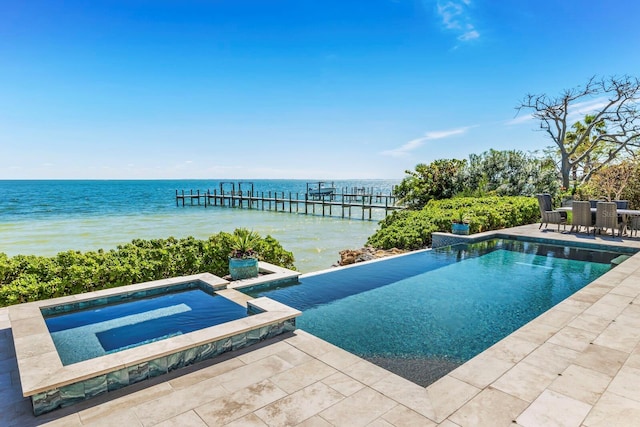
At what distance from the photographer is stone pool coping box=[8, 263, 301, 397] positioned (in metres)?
2.54

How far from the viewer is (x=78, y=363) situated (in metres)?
2.77

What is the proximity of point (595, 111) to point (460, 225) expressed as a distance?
18.5 m

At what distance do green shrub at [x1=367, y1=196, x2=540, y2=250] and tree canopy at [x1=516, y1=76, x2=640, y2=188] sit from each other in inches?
406

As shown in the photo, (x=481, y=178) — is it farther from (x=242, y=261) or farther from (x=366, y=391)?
(x=366, y=391)

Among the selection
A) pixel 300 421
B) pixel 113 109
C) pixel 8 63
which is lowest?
pixel 300 421

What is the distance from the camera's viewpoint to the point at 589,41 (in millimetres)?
14492

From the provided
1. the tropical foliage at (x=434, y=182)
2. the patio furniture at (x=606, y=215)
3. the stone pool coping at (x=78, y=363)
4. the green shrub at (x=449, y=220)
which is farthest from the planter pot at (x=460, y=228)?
the tropical foliage at (x=434, y=182)

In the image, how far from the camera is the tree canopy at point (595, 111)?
19531 mm

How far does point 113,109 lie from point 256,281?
81.6ft

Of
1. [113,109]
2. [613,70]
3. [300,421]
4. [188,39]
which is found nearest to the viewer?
[300,421]

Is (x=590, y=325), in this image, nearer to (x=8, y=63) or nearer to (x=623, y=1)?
(x=623, y=1)

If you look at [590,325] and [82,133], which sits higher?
[82,133]

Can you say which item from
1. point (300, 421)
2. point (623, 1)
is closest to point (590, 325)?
point (300, 421)

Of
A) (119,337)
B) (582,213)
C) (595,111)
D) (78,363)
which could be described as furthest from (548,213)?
(595,111)
